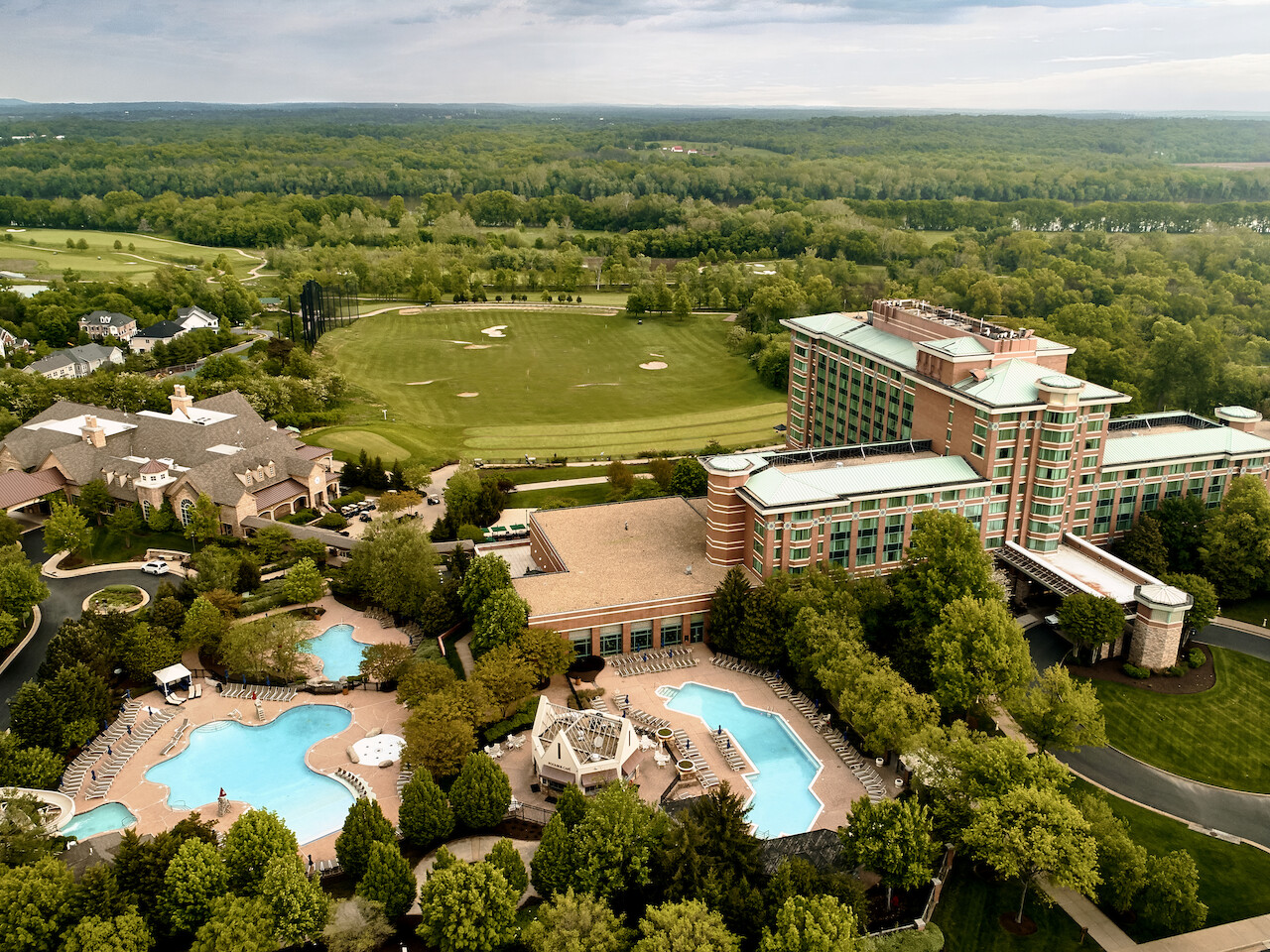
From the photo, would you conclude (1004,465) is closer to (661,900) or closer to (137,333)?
(661,900)

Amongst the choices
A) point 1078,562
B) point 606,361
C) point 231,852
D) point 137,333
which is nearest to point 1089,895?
point 1078,562

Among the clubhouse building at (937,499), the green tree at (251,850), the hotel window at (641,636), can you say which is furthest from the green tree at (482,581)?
the green tree at (251,850)

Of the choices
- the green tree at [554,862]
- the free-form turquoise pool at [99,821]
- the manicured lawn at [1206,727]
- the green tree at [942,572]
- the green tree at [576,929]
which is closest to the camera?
the green tree at [576,929]

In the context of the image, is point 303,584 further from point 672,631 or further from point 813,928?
point 813,928

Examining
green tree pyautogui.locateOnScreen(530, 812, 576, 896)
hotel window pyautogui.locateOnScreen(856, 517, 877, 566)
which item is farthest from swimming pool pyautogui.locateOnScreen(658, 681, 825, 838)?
hotel window pyautogui.locateOnScreen(856, 517, 877, 566)

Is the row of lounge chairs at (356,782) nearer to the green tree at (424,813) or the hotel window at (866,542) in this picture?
the green tree at (424,813)

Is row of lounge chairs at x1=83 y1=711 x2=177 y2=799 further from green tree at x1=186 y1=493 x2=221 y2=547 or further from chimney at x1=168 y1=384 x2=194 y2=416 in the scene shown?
chimney at x1=168 y1=384 x2=194 y2=416

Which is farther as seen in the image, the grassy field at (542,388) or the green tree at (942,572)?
the grassy field at (542,388)
